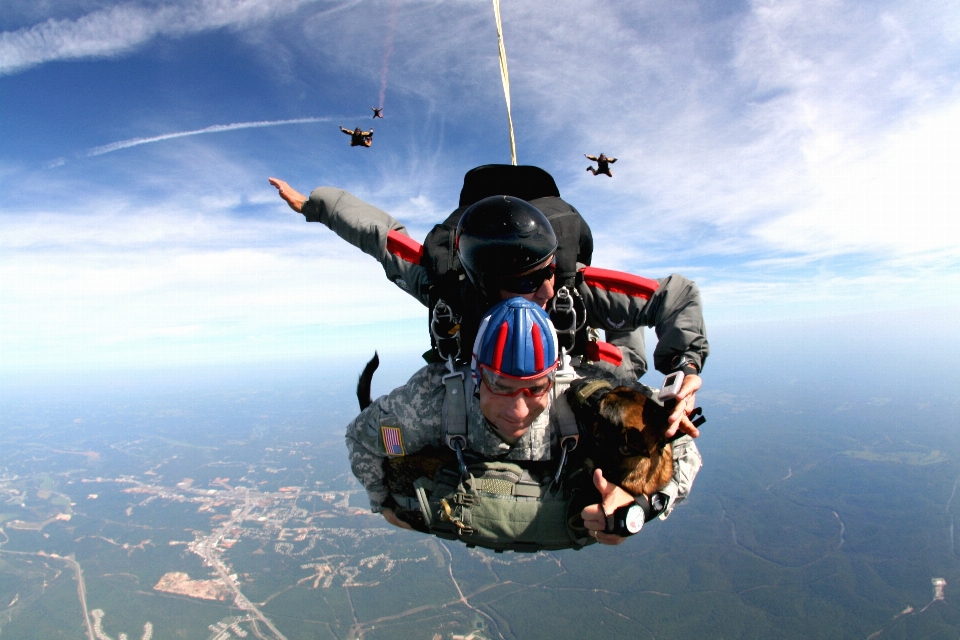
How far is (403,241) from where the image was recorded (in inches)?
104

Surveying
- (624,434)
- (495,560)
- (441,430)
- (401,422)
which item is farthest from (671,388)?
(495,560)

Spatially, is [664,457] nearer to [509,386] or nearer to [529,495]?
[529,495]

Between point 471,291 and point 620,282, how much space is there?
0.82 meters

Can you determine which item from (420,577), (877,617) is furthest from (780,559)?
(420,577)

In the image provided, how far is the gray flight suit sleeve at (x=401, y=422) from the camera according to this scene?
7.48ft

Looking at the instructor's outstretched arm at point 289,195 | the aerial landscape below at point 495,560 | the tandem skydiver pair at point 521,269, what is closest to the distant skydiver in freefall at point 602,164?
the tandem skydiver pair at point 521,269

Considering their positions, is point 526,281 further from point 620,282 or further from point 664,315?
point 664,315

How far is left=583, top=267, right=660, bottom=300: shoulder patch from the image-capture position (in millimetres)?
2355

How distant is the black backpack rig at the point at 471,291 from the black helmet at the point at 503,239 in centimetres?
19

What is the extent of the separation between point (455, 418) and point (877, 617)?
5859cm

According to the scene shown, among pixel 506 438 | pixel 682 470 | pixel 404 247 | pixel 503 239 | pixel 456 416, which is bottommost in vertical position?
pixel 682 470

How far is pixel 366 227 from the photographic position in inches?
108

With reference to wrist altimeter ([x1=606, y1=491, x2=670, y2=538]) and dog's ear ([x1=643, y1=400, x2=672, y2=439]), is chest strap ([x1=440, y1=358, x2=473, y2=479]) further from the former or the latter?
dog's ear ([x1=643, y1=400, x2=672, y2=439])

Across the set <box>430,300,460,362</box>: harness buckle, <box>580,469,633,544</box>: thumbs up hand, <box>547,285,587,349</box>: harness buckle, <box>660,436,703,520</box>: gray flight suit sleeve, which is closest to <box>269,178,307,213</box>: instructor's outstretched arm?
<box>430,300,460,362</box>: harness buckle
